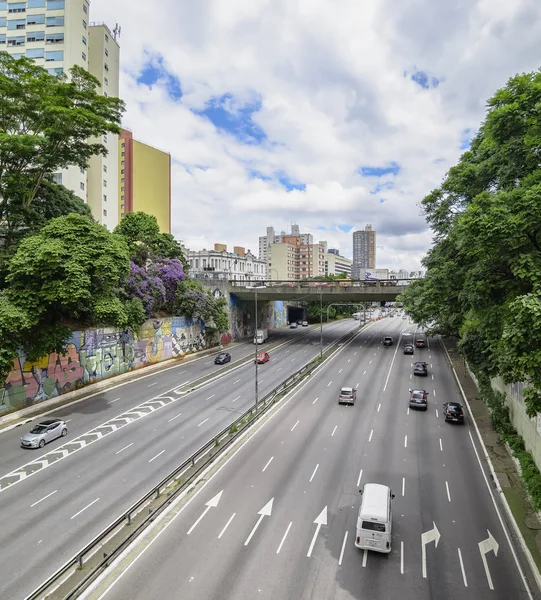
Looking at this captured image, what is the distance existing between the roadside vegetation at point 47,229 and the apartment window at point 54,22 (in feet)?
142

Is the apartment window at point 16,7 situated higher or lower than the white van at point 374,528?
higher

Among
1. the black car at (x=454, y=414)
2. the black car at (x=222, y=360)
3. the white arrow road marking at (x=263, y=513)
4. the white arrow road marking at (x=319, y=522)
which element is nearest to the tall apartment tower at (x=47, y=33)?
the black car at (x=222, y=360)

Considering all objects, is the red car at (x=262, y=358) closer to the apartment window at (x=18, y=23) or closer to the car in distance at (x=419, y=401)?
the car in distance at (x=419, y=401)

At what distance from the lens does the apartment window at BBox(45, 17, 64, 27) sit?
224 ft

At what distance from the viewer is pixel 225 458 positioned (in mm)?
24797

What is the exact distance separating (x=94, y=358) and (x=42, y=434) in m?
15.2

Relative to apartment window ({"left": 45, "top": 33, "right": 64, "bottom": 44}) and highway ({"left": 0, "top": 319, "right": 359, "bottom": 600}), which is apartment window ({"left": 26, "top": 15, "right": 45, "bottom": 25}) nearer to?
apartment window ({"left": 45, "top": 33, "right": 64, "bottom": 44})

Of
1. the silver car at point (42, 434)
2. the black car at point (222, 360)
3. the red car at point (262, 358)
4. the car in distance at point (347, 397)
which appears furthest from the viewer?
the red car at point (262, 358)

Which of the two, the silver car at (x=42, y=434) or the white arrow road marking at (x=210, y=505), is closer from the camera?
the white arrow road marking at (x=210, y=505)

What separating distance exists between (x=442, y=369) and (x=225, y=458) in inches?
1541

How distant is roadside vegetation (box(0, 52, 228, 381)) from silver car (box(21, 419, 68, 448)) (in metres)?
6.23

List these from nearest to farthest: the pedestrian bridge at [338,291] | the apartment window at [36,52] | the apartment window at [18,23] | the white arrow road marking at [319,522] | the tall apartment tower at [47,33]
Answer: the white arrow road marking at [319,522] < the pedestrian bridge at [338,291] < the tall apartment tower at [47,33] < the apartment window at [36,52] < the apartment window at [18,23]

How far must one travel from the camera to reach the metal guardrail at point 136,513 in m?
13.5

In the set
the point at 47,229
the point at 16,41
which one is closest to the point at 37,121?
the point at 47,229
